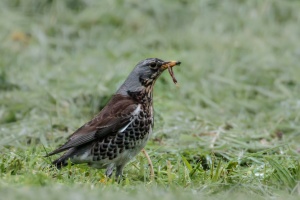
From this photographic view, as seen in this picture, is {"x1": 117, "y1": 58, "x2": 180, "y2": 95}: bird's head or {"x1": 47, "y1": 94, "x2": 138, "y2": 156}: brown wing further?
{"x1": 117, "y1": 58, "x2": 180, "y2": 95}: bird's head

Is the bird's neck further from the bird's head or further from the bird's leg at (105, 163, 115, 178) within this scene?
the bird's leg at (105, 163, 115, 178)

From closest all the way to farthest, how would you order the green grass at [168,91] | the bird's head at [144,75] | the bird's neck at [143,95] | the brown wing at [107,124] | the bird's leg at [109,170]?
the green grass at [168,91], the bird's leg at [109,170], the brown wing at [107,124], the bird's neck at [143,95], the bird's head at [144,75]

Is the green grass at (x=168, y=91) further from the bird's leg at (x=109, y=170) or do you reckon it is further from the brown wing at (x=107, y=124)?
the brown wing at (x=107, y=124)

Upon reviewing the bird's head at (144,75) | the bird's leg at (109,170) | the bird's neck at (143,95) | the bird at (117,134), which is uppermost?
the bird's head at (144,75)

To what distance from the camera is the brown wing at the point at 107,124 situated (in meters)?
6.79

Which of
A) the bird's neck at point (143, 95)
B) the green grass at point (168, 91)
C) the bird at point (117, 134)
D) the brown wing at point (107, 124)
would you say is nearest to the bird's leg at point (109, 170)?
the bird at point (117, 134)

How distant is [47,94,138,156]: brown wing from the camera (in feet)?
22.3

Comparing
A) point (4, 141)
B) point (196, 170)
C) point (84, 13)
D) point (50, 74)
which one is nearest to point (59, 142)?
point (4, 141)

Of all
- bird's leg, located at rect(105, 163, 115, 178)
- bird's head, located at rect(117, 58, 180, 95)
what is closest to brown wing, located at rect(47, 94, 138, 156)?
bird's head, located at rect(117, 58, 180, 95)

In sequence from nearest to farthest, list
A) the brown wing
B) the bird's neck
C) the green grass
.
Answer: the green grass < the brown wing < the bird's neck

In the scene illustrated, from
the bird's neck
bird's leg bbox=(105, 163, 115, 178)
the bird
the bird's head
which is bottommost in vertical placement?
bird's leg bbox=(105, 163, 115, 178)

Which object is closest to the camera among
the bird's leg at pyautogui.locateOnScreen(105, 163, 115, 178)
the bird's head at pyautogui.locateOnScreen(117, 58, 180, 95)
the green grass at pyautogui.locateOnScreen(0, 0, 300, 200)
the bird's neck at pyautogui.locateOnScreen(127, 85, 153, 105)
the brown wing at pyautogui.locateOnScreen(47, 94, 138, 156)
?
the green grass at pyautogui.locateOnScreen(0, 0, 300, 200)

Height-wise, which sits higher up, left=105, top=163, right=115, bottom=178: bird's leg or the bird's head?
the bird's head

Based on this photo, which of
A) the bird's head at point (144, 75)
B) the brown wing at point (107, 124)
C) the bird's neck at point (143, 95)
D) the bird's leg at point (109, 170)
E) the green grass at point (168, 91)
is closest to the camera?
the green grass at point (168, 91)
